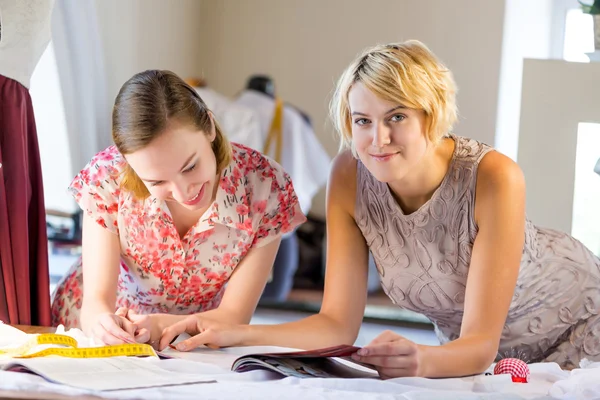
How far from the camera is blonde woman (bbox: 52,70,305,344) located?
1608mm

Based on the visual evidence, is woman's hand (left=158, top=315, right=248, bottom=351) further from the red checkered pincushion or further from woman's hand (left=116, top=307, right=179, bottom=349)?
the red checkered pincushion

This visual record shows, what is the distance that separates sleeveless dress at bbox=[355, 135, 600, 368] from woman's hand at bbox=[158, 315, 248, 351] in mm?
368

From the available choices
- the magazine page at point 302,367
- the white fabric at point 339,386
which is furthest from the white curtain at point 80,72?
the magazine page at point 302,367

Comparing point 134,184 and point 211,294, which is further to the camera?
point 211,294

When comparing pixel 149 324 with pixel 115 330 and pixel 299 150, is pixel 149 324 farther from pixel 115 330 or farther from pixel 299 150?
pixel 299 150

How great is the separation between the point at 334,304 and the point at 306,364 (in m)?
0.38

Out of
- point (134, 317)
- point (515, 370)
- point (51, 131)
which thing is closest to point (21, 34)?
point (134, 317)

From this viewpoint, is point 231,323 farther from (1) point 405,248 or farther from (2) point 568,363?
(2) point 568,363

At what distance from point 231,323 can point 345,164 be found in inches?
17.0

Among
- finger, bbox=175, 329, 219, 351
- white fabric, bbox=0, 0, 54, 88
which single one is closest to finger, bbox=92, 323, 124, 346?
finger, bbox=175, 329, 219, 351

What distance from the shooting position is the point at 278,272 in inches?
178

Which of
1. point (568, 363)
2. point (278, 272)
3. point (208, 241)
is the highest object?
point (208, 241)

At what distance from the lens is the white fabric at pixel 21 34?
1933 millimetres

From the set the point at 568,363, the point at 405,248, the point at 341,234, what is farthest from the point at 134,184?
the point at 568,363
